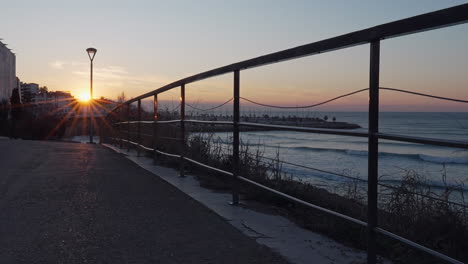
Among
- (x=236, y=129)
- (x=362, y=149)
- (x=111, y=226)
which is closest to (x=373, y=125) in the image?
(x=236, y=129)

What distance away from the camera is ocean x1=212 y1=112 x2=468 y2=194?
4344 mm

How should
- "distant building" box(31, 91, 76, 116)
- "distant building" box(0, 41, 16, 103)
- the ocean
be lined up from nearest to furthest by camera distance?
the ocean < "distant building" box(0, 41, 16, 103) < "distant building" box(31, 91, 76, 116)

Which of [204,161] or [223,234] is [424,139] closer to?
[223,234]

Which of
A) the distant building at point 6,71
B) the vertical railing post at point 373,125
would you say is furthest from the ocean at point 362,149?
the distant building at point 6,71

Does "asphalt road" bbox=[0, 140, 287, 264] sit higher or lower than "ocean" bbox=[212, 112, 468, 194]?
lower

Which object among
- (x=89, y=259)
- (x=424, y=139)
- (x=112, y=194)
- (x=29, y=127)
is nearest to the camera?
(x=424, y=139)

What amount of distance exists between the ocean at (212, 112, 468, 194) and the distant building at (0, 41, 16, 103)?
43.7 metres

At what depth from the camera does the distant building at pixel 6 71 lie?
5325 centimetres

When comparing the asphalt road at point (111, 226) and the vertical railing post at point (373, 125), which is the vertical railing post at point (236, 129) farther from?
the vertical railing post at point (373, 125)

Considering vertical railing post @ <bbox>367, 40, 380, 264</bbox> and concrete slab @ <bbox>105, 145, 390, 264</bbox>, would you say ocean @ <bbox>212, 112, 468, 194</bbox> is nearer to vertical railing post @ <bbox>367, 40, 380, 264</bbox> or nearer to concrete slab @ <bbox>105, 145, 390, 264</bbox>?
vertical railing post @ <bbox>367, 40, 380, 264</bbox>

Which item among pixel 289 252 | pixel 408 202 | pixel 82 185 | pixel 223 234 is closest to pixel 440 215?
pixel 408 202

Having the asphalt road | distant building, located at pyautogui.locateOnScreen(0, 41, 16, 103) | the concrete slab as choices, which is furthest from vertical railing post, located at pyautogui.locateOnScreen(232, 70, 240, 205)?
distant building, located at pyautogui.locateOnScreen(0, 41, 16, 103)

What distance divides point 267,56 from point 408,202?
6.69ft

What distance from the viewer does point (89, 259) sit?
3.82 m
